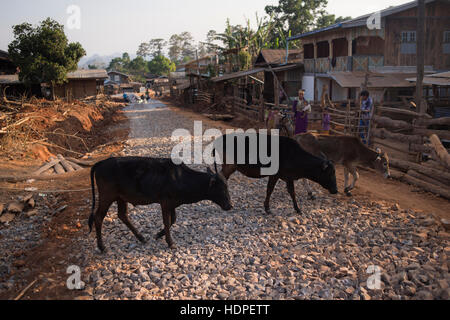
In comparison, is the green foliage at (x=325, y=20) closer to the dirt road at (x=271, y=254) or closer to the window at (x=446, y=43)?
the window at (x=446, y=43)

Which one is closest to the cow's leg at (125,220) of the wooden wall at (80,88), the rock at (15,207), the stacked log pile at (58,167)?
the rock at (15,207)

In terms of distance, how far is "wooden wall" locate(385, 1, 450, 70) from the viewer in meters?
20.7

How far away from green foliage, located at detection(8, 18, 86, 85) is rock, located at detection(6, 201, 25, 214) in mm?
19756

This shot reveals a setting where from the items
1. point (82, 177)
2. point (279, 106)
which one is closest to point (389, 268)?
point (82, 177)

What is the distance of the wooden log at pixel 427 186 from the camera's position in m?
8.37

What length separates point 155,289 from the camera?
15.7 ft

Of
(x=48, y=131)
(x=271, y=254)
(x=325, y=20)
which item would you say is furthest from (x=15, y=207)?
(x=325, y=20)

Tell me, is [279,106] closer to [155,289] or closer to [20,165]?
[20,165]

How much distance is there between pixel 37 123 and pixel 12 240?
435 inches

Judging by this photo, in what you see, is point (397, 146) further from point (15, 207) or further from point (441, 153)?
point (15, 207)

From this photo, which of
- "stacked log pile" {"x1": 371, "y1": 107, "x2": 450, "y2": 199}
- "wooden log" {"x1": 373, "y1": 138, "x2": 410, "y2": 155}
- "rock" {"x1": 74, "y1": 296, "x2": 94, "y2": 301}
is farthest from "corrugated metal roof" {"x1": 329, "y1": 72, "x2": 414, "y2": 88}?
"rock" {"x1": 74, "y1": 296, "x2": 94, "y2": 301}

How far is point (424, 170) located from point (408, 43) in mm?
15053

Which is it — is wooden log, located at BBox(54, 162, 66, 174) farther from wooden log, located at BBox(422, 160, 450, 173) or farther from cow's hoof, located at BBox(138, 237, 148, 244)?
wooden log, located at BBox(422, 160, 450, 173)

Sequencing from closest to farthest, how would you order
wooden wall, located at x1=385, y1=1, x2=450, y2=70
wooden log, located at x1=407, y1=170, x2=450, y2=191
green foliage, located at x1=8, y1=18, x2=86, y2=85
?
wooden log, located at x1=407, y1=170, x2=450, y2=191 → wooden wall, located at x1=385, y1=1, x2=450, y2=70 → green foliage, located at x1=8, y1=18, x2=86, y2=85
